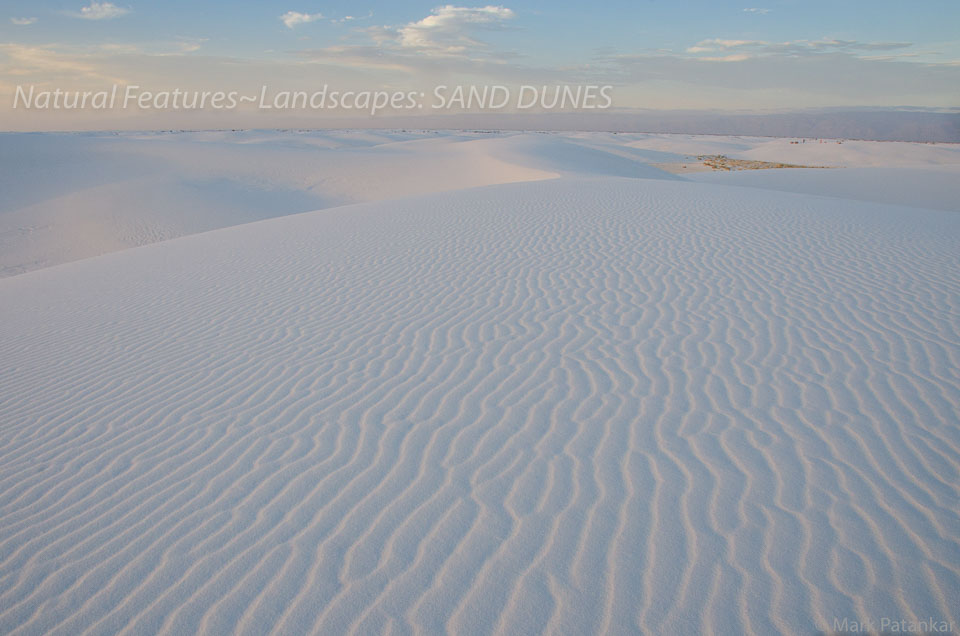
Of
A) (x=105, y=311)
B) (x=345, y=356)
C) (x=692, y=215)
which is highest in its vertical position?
(x=692, y=215)

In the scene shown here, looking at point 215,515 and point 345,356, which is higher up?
point 345,356

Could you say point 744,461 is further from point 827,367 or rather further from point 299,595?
point 299,595

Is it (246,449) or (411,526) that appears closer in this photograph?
(411,526)

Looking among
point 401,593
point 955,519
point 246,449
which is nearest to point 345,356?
point 246,449

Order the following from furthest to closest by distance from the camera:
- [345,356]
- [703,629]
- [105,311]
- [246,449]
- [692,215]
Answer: [692,215] → [105,311] → [345,356] → [246,449] → [703,629]

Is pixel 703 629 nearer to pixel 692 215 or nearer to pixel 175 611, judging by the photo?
pixel 175 611

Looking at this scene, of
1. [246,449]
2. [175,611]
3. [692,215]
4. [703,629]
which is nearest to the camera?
[703,629]

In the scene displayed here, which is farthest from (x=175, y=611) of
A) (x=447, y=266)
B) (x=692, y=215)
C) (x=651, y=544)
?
(x=692, y=215)
